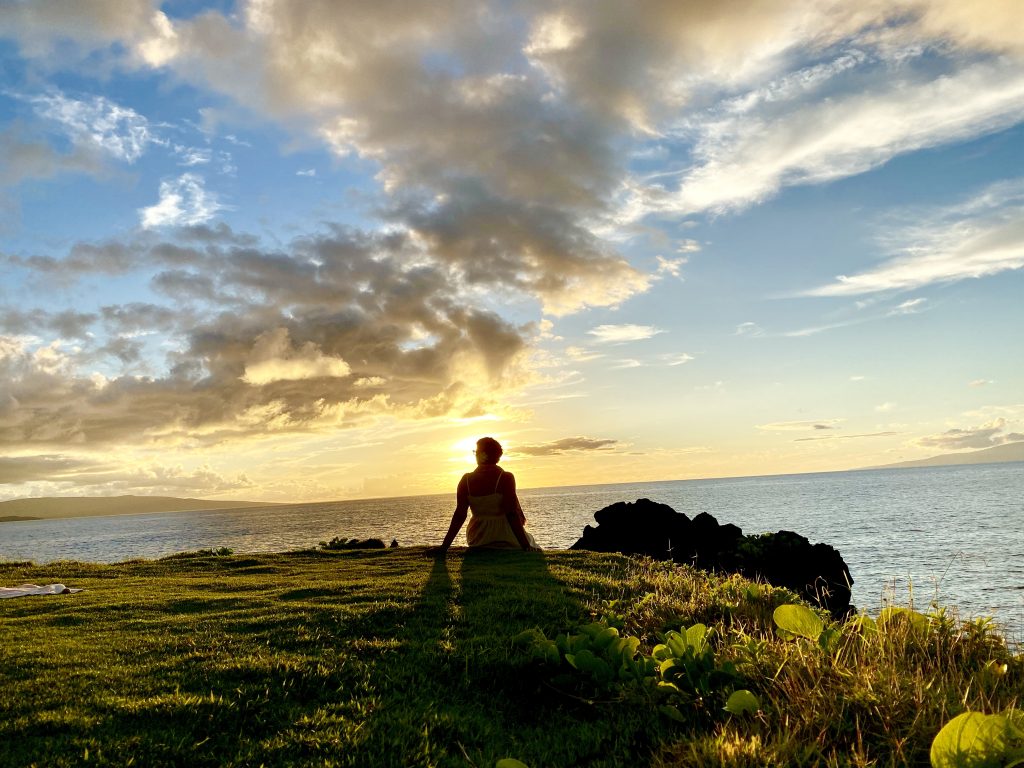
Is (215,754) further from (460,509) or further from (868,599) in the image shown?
(868,599)

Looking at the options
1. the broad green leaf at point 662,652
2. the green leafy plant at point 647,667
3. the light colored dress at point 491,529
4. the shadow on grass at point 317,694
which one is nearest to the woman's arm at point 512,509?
the light colored dress at point 491,529

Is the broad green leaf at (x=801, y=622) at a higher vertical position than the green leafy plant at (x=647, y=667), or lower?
higher

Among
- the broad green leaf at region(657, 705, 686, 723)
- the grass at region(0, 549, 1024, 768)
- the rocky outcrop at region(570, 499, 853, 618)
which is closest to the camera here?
the grass at region(0, 549, 1024, 768)

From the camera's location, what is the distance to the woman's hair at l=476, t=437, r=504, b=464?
47.1 ft

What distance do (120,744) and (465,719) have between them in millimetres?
2461

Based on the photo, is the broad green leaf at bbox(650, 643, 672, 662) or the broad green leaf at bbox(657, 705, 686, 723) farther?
the broad green leaf at bbox(650, 643, 672, 662)

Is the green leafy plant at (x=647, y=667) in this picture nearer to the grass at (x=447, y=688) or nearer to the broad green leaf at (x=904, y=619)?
the grass at (x=447, y=688)

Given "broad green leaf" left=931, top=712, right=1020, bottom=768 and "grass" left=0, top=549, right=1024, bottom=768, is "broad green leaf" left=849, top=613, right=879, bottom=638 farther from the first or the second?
"broad green leaf" left=931, top=712, right=1020, bottom=768

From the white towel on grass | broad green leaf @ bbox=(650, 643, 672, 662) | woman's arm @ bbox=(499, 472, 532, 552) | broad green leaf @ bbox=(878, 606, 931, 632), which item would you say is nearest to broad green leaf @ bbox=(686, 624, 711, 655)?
broad green leaf @ bbox=(650, 643, 672, 662)

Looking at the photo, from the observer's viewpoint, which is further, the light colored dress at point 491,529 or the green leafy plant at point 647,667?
the light colored dress at point 491,529

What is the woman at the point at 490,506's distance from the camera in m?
14.3

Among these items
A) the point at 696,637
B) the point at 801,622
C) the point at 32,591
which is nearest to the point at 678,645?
the point at 696,637

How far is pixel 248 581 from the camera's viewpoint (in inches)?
532

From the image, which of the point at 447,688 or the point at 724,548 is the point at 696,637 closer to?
the point at 447,688
